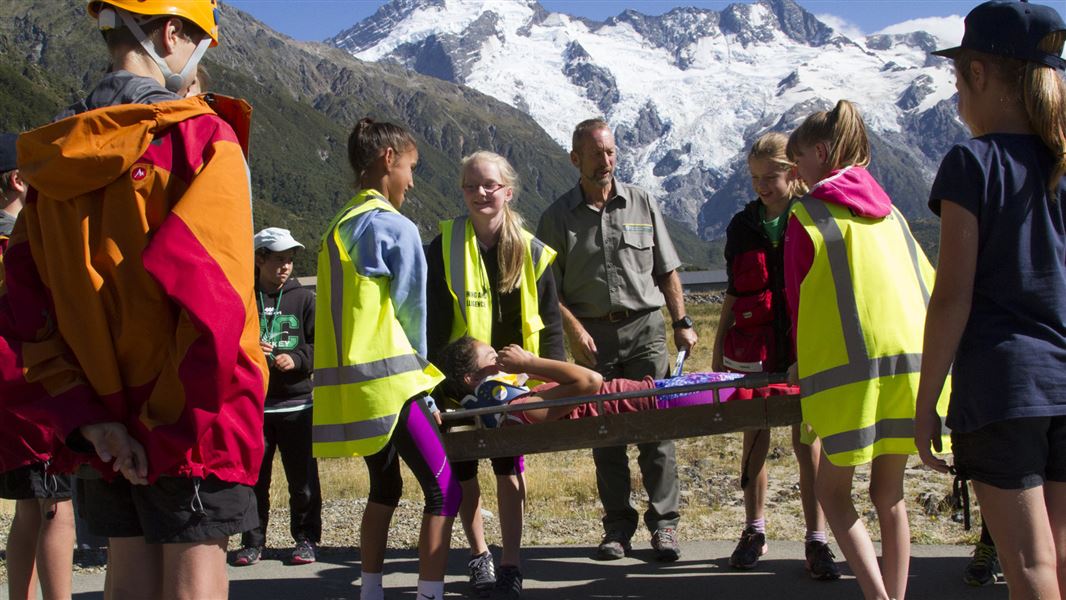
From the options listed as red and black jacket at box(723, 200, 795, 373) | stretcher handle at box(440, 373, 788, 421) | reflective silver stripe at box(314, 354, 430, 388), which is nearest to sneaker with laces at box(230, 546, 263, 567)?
stretcher handle at box(440, 373, 788, 421)

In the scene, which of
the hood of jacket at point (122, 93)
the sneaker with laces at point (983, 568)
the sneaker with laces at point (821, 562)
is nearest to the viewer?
the hood of jacket at point (122, 93)

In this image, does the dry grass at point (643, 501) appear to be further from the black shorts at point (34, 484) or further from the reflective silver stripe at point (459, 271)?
the black shorts at point (34, 484)

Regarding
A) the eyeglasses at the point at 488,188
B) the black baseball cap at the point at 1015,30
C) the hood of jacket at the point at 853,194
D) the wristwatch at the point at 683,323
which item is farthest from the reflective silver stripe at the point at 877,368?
the wristwatch at the point at 683,323

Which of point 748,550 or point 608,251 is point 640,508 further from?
point 608,251

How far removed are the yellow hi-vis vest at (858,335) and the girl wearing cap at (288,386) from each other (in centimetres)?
385

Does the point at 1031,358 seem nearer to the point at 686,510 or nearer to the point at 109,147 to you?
the point at 109,147

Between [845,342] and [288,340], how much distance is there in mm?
4203

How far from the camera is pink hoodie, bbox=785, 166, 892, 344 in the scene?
446cm

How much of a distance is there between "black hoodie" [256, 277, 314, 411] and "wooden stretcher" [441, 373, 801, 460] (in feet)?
7.01

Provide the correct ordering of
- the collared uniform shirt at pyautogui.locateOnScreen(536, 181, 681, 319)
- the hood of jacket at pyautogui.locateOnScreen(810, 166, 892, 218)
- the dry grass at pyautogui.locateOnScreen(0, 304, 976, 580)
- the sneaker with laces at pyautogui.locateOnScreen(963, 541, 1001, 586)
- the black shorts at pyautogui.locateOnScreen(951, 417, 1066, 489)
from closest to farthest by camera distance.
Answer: the black shorts at pyautogui.locateOnScreen(951, 417, 1066, 489) < the hood of jacket at pyautogui.locateOnScreen(810, 166, 892, 218) < the sneaker with laces at pyautogui.locateOnScreen(963, 541, 1001, 586) < the collared uniform shirt at pyautogui.locateOnScreen(536, 181, 681, 319) < the dry grass at pyautogui.locateOnScreen(0, 304, 976, 580)

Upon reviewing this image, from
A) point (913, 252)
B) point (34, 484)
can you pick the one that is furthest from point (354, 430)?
point (913, 252)

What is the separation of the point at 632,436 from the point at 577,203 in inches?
86.1

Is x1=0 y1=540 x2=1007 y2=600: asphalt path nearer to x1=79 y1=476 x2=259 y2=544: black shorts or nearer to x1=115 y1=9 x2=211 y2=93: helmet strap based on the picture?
x1=79 y1=476 x2=259 y2=544: black shorts

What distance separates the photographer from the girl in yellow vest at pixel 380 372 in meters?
4.86
